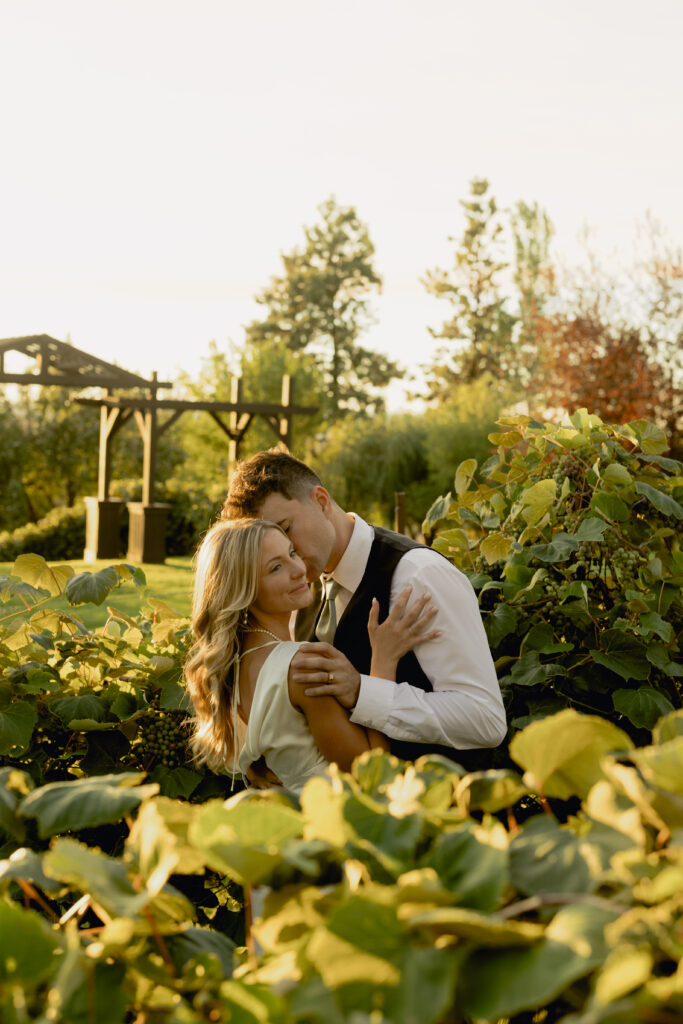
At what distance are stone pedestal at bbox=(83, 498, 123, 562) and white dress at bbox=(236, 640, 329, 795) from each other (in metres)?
14.4

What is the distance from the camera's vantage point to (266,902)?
79 centimetres

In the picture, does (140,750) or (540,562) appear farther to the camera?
(540,562)

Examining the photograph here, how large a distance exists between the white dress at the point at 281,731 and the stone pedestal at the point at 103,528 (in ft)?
47.2

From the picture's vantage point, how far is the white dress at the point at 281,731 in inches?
90.1

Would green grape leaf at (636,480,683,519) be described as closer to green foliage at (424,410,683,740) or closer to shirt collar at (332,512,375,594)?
green foliage at (424,410,683,740)

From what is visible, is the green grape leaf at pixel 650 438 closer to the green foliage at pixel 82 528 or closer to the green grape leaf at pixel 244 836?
the green grape leaf at pixel 244 836

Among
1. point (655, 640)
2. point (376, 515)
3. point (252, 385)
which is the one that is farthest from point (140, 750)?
point (252, 385)

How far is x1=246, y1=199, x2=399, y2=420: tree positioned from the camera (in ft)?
143

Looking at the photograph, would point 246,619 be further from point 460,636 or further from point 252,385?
point 252,385

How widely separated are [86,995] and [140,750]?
6.54 ft

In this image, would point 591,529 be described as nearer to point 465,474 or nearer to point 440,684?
point 465,474

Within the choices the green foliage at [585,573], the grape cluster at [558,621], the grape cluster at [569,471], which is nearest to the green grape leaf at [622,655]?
the green foliage at [585,573]

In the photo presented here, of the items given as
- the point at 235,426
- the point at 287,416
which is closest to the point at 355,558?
the point at 287,416

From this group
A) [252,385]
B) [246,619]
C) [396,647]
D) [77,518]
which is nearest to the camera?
[396,647]
